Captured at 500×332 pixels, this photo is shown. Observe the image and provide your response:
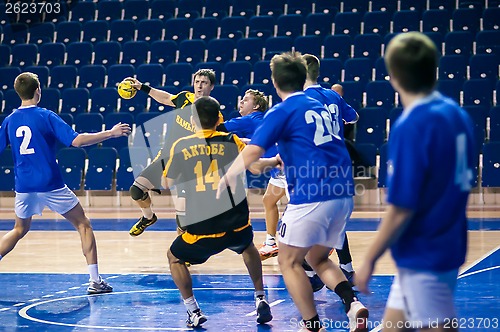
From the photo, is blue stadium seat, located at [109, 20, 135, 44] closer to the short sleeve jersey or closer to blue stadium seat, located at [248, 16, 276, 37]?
blue stadium seat, located at [248, 16, 276, 37]

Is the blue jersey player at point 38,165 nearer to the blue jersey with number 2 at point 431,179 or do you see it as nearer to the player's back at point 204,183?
the player's back at point 204,183

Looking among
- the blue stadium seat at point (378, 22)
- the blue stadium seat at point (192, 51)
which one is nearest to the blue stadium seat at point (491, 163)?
the blue stadium seat at point (378, 22)

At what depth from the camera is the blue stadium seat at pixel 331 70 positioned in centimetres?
1565

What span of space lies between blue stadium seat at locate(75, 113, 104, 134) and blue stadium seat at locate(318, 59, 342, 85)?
4402mm

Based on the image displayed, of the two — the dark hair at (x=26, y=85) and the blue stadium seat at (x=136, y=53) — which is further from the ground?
the blue stadium seat at (x=136, y=53)

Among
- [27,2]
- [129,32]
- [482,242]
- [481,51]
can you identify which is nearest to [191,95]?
[482,242]

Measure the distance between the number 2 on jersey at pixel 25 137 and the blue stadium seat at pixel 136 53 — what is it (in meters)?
10.3

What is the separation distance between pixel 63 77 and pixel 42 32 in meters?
2.20

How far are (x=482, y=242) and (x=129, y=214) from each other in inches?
265

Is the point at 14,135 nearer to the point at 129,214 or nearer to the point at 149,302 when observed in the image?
the point at 149,302

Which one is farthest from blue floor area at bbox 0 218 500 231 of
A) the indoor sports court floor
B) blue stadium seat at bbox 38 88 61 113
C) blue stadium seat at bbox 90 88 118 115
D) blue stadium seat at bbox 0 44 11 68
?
blue stadium seat at bbox 0 44 11 68

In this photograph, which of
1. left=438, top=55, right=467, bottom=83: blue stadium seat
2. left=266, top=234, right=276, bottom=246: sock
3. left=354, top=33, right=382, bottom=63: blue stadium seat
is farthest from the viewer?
left=354, top=33, right=382, bottom=63: blue stadium seat

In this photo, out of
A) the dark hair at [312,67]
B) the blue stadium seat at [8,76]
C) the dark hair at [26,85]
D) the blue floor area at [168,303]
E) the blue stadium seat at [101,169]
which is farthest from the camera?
the blue stadium seat at [8,76]

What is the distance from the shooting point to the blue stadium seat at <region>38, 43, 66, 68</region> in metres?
18.1
